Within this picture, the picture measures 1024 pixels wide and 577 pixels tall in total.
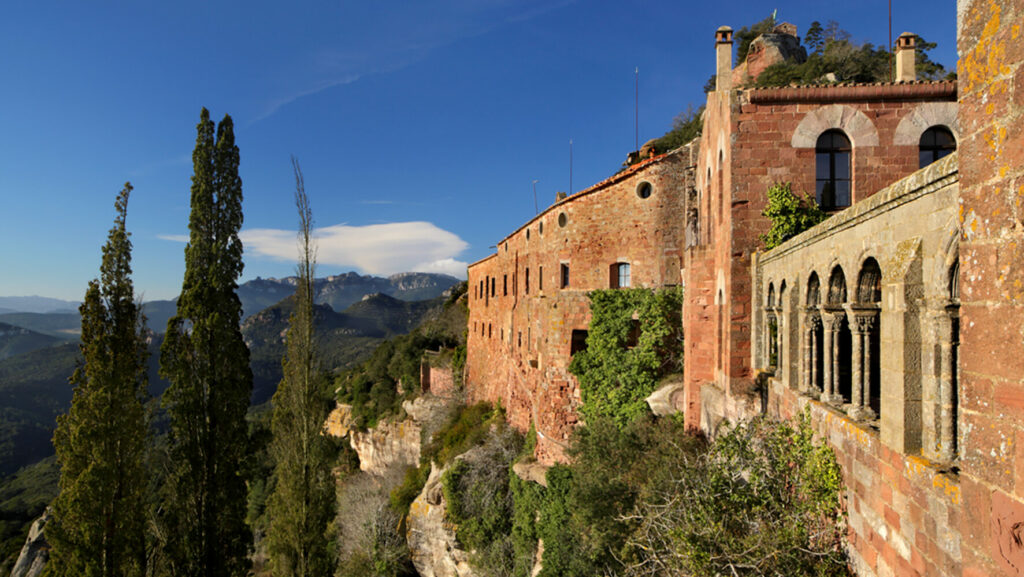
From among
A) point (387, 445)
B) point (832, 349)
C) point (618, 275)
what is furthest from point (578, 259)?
point (387, 445)

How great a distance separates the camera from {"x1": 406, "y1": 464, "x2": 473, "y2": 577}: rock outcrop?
1964 cm

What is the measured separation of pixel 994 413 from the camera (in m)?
2.63

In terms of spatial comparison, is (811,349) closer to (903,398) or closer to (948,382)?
(903,398)

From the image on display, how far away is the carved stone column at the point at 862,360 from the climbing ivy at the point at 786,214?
3.92 metres

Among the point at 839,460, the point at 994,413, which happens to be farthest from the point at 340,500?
the point at 994,413

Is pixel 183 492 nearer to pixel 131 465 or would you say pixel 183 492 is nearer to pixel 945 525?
pixel 131 465

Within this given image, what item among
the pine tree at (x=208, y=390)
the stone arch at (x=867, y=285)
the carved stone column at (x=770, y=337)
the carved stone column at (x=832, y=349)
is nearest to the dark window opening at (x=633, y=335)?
the carved stone column at (x=770, y=337)

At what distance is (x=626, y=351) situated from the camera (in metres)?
15.0

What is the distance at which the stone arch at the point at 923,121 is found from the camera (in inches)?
361

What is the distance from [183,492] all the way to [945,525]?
1395cm

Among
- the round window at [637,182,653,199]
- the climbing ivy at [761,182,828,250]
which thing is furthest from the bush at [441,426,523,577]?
the climbing ivy at [761,182,828,250]

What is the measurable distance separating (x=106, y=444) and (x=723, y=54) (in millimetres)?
14768

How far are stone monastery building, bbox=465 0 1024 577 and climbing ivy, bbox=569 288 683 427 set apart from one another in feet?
2.43

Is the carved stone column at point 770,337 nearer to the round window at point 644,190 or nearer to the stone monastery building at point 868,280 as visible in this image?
the stone monastery building at point 868,280
